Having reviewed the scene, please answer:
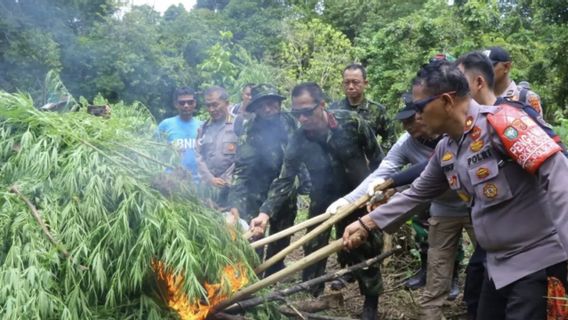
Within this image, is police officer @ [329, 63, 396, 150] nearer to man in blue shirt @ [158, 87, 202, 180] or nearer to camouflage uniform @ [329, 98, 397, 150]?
camouflage uniform @ [329, 98, 397, 150]

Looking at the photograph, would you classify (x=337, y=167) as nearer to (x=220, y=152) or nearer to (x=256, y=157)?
(x=256, y=157)

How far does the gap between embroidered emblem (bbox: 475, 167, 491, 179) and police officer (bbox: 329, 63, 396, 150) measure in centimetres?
284

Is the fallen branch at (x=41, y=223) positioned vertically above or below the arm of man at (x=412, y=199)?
above

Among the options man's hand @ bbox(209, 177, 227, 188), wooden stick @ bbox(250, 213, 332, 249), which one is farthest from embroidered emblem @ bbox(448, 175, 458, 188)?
man's hand @ bbox(209, 177, 227, 188)

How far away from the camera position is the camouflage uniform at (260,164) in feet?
16.3

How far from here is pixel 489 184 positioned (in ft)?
7.50

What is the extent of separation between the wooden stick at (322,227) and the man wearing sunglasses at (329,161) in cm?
59

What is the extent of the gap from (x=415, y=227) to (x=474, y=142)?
2727mm

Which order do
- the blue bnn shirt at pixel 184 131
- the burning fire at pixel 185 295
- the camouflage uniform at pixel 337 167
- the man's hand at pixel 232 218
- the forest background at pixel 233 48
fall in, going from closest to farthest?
the burning fire at pixel 185 295
the man's hand at pixel 232 218
the camouflage uniform at pixel 337 167
the blue bnn shirt at pixel 184 131
the forest background at pixel 233 48

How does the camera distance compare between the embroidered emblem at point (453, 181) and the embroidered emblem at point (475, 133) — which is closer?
the embroidered emblem at point (475, 133)

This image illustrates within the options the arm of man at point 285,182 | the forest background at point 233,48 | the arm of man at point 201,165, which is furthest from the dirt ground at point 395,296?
the forest background at point 233,48

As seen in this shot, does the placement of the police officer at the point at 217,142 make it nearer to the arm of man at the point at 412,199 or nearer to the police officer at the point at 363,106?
the police officer at the point at 363,106

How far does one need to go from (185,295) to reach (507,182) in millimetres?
1591

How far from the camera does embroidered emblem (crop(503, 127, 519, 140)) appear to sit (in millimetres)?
2151
